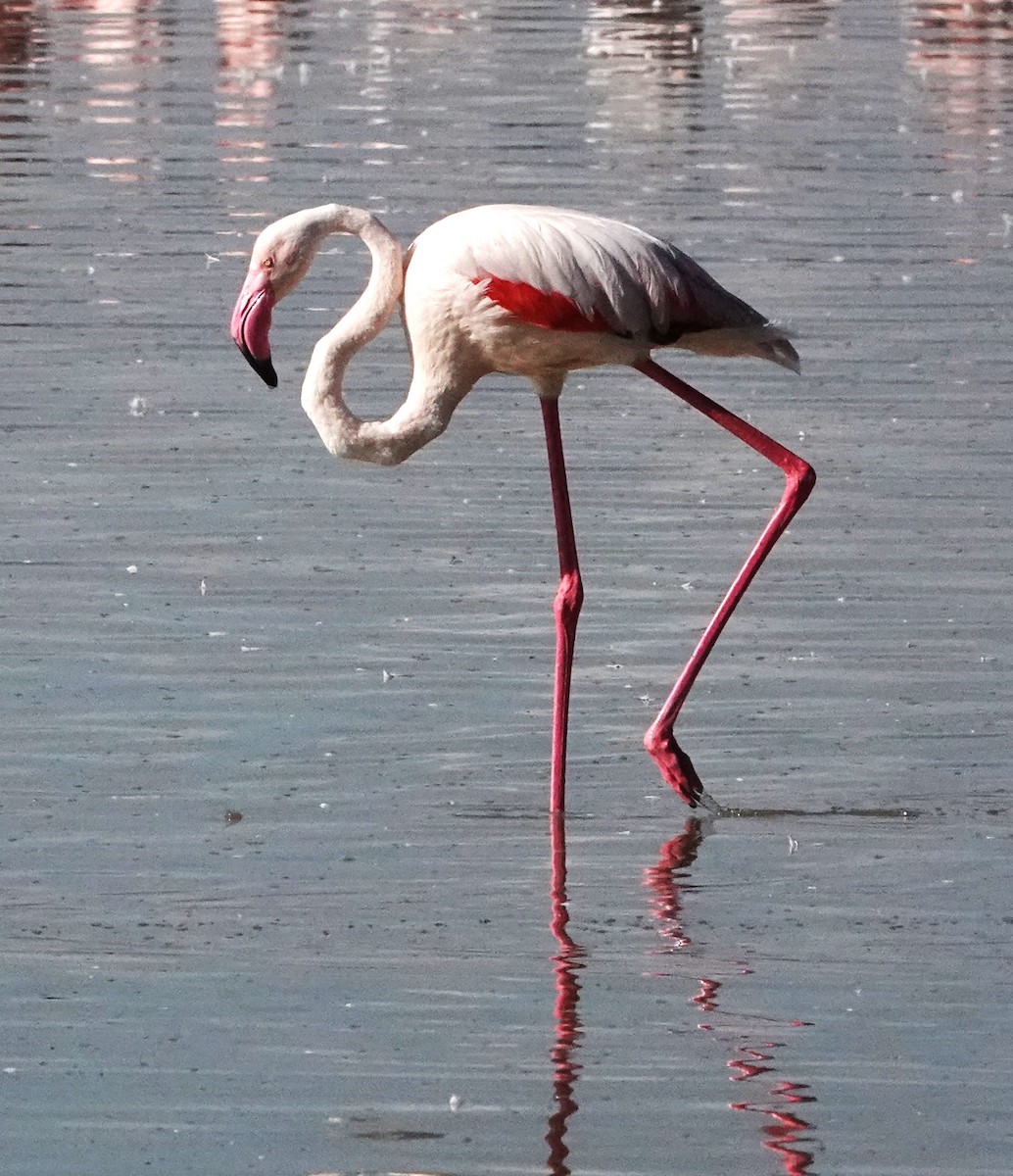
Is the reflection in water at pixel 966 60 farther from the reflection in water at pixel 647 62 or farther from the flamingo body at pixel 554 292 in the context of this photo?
the flamingo body at pixel 554 292

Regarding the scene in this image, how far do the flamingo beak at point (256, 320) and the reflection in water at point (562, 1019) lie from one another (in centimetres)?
142

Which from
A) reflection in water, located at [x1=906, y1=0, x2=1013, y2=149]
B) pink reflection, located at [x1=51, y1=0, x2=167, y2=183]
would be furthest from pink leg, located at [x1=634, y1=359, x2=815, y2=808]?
reflection in water, located at [x1=906, y1=0, x2=1013, y2=149]

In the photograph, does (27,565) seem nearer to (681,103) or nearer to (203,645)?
(203,645)

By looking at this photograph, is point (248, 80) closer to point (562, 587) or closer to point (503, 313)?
point (562, 587)

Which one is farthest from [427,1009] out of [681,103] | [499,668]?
[681,103]

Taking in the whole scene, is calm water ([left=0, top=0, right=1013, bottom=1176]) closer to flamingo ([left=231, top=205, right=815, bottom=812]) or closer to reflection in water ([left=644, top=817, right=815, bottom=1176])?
reflection in water ([left=644, top=817, right=815, bottom=1176])

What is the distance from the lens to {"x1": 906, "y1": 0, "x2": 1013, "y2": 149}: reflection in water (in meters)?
19.0

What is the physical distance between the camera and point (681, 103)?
A: 19.7 m

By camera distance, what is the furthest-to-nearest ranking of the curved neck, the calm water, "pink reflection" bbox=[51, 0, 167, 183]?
"pink reflection" bbox=[51, 0, 167, 183] < the curved neck < the calm water

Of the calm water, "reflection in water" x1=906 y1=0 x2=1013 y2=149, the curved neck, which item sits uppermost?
the curved neck

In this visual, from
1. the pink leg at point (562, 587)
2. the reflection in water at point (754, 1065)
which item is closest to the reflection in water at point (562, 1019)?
the reflection in water at point (754, 1065)

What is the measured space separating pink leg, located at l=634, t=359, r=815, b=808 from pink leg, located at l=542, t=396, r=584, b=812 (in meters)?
0.21

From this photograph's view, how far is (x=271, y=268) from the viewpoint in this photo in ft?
22.4

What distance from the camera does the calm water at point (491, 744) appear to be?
474 cm
